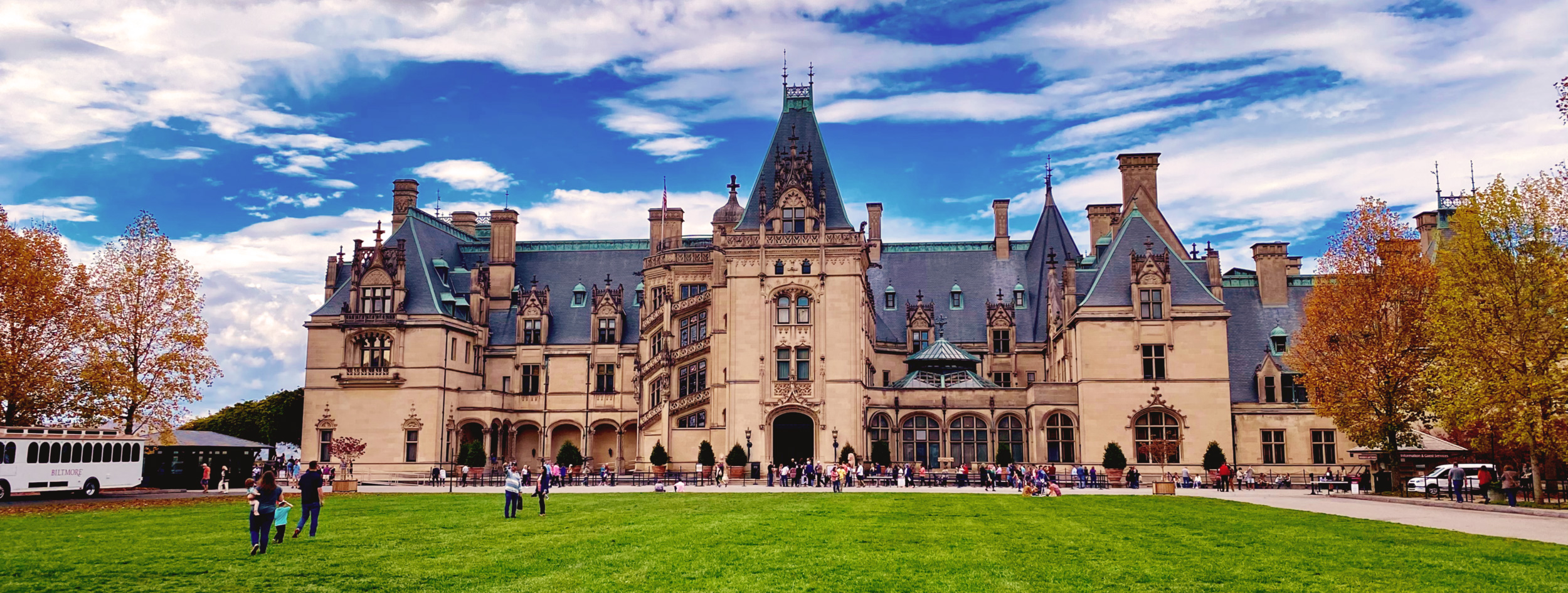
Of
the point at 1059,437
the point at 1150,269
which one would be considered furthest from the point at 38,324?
the point at 1150,269

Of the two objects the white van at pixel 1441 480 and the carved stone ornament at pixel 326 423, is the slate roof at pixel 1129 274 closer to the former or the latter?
the white van at pixel 1441 480

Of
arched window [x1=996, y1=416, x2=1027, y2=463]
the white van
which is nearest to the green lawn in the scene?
the white van

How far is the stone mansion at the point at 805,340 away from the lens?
63812 mm

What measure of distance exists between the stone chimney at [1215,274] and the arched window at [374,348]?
48.9 m

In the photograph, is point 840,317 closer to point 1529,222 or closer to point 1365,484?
point 1365,484

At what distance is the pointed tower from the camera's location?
2569 inches

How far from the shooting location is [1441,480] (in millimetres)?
56531

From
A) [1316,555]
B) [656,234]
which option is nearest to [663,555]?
[1316,555]

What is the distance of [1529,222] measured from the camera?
3869cm

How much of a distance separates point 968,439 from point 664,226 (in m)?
25.1

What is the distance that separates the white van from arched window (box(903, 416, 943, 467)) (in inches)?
917

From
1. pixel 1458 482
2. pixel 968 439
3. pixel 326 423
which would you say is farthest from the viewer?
pixel 326 423

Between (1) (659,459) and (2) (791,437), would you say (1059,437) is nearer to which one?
(2) (791,437)

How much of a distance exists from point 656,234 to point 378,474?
23.6 metres
